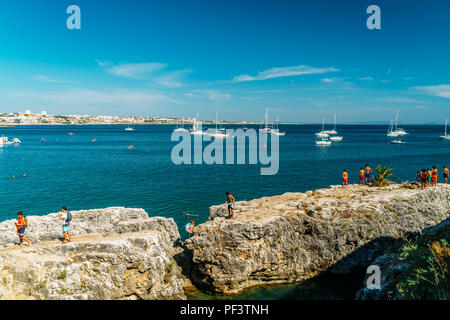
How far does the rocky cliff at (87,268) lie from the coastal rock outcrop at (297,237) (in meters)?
2.31

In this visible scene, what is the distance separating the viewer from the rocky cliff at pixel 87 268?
12359 mm

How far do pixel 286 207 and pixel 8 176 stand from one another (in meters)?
53.3

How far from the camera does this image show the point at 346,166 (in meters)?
61.2

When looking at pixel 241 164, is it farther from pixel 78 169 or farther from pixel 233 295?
pixel 233 295

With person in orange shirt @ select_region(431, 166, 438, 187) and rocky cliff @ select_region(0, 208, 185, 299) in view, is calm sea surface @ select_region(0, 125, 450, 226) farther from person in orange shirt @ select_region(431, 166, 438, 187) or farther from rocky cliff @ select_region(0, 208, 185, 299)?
person in orange shirt @ select_region(431, 166, 438, 187)

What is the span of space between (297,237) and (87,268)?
12.8 m

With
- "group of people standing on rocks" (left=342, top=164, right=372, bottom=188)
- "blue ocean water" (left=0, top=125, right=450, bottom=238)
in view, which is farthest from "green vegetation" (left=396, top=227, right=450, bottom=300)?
"blue ocean water" (left=0, top=125, right=450, bottom=238)

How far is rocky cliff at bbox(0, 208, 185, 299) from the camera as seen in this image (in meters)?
12.4

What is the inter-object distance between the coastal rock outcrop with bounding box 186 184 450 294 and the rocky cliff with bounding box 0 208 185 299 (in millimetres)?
2315

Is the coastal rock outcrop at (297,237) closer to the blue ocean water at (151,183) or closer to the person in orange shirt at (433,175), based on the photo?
the person in orange shirt at (433,175)

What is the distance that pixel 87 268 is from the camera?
13.6 metres

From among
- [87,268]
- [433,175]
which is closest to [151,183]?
[87,268]
